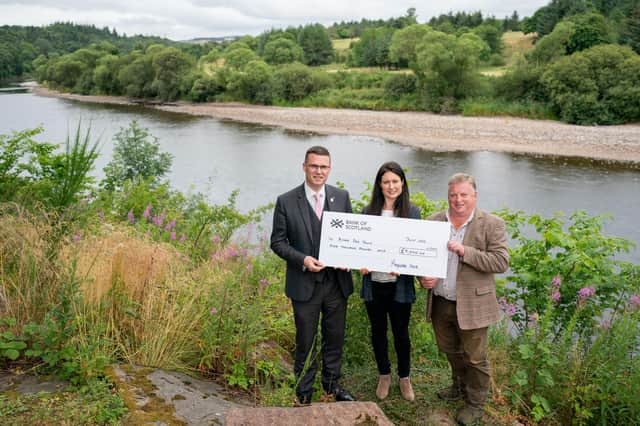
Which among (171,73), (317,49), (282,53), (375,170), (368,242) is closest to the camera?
(368,242)

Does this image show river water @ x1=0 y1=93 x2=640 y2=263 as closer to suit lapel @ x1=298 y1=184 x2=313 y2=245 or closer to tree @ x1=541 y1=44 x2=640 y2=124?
suit lapel @ x1=298 y1=184 x2=313 y2=245

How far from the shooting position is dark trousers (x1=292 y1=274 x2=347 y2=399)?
3.58 meters

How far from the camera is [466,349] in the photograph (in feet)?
11.6

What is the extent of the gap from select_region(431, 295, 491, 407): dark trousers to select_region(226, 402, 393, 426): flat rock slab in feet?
3.28

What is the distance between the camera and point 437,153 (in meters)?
27.2

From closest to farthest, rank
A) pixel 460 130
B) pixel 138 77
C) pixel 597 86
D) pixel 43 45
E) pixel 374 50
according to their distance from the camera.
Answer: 1. pixel 460 130
2. pixel 597 86
3. pixel 138 77
4. pixel 374 50
5. pixel 43 45

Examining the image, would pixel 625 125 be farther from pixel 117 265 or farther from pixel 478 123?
pixel 117 265

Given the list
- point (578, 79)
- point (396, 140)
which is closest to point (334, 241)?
point (396, 140)

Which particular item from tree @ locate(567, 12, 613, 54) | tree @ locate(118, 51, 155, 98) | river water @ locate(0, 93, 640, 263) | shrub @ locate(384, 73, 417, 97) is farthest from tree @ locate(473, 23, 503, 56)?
river water @ locate(0, 93, 640, 263)

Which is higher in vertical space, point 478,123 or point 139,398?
point 478,123

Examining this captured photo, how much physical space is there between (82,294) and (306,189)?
1714 mm

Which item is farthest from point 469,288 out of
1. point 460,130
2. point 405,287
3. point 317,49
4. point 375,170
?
point 317,49

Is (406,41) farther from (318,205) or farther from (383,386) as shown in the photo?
(383,386)

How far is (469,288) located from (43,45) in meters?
166
